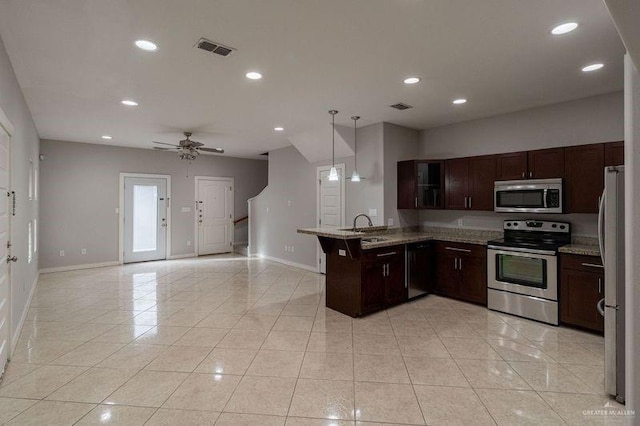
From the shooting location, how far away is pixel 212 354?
3088mm

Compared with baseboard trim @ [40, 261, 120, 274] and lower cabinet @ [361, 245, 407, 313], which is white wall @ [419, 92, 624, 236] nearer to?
lower cabinet @ [361, 245, 407, 313]

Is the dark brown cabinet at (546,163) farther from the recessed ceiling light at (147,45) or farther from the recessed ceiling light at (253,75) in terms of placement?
the recessed ceiling light at (147,45)

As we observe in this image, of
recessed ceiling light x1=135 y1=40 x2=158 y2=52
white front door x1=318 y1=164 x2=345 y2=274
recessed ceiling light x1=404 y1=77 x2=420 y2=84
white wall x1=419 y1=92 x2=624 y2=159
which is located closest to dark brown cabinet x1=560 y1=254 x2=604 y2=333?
white wall x1=419 y1=92 x2=624 y2=159

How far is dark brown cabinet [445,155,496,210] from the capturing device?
15.3 feet

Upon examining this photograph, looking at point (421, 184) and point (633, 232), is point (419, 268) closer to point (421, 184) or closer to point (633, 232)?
point (421, 184)

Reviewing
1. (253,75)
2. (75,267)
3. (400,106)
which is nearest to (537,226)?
(400,106)

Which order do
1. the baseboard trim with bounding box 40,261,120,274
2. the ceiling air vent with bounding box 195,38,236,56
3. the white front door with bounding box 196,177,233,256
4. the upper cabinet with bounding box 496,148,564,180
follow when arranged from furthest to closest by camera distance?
1. the white front door with bounding box 196,177,233,256
2. the baseboard trim with bounding box 40,261,120,274
3. the upper cabinet with bounding box 496,148,564,180
4. the ceiling air vent with bounding box 195,38,236,56

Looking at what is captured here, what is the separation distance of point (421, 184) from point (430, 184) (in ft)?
0.53

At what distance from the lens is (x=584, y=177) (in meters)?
3.81

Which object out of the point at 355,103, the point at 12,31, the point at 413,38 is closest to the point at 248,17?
the point at 413,38

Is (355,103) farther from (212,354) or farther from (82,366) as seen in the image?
(82,366)

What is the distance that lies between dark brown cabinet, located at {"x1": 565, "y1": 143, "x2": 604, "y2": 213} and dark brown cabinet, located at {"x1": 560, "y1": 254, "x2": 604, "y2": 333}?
2.20 feet

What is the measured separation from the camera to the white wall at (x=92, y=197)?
6684 millimetres

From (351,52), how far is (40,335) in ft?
14.3
